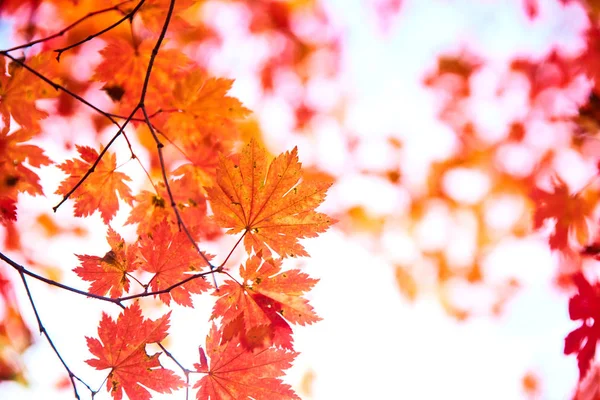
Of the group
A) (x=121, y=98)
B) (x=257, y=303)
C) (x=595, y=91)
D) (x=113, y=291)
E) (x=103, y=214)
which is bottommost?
(x=257, y=303)

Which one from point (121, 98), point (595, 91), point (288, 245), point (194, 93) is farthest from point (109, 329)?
point (595, 91)

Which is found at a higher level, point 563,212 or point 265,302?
point 563,212

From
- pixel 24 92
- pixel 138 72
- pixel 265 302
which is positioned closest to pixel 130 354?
pixel 265 302

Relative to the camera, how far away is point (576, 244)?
6.79 feet

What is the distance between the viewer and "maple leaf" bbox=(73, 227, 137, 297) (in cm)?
111

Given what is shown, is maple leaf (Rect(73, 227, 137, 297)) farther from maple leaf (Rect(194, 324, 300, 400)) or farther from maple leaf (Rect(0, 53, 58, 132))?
maple leaf (Rect(0, 53, 58, 132))

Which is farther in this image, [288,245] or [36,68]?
[36,68]

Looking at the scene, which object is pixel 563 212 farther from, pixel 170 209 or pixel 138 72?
pixel 138 72

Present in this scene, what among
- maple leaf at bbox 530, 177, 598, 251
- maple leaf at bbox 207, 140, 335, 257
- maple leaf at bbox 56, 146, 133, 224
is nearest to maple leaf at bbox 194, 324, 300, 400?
maple leaf at bbox 207, 140, 335, 257

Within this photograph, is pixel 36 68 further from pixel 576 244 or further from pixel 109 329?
pixel 576 244

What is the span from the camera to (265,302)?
1082 millimetres

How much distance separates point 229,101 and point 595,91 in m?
2.01

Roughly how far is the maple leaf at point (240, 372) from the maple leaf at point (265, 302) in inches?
1.9

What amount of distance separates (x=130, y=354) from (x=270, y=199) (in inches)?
20.4
